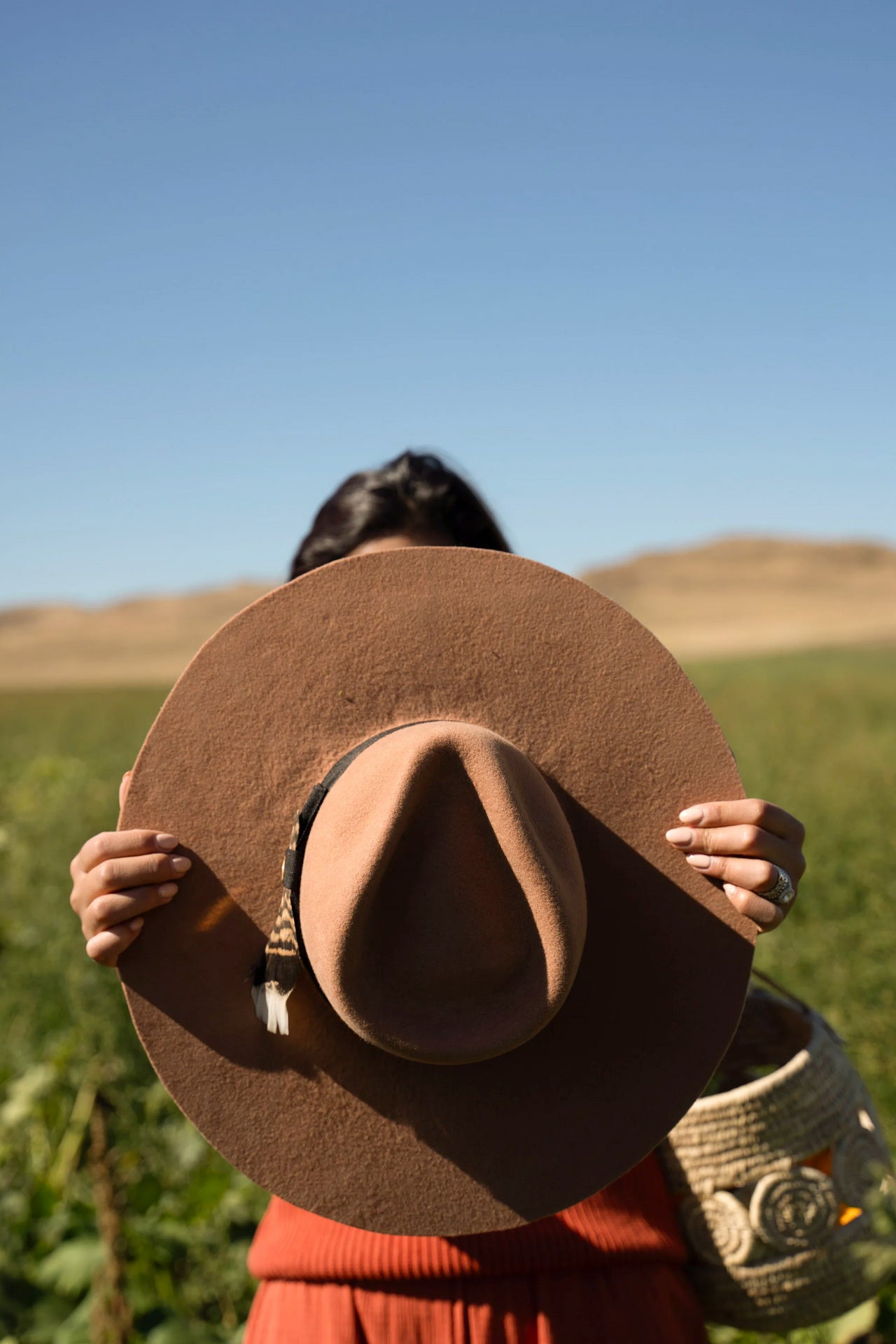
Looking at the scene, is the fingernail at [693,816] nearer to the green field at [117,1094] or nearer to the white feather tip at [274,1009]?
the white feather tip at [274,1009]

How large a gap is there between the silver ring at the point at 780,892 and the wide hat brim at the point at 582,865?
→ 76 mm

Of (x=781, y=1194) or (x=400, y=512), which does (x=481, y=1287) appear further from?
(x=400, y=512)

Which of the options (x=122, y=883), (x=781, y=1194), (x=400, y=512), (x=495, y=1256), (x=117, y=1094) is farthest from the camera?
(x=117, y=1094)

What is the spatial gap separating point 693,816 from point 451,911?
1.38 feet

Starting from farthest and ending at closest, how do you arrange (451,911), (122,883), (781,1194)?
(781,1194)
(122,883)
(451,911)

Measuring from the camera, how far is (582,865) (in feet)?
5.21

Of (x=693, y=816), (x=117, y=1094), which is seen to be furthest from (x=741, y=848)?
(x=117, y=1094)

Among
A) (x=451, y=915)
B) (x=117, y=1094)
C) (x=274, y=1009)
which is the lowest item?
(x=117, y=1094)

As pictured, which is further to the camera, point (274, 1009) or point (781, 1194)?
point (781, 1194)

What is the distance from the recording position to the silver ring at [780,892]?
1542 millimetres

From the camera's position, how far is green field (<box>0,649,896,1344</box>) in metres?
3.21

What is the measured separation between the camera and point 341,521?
8.05 feet

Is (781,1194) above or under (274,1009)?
under

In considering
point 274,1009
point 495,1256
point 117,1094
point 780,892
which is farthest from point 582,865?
point 117,1094
